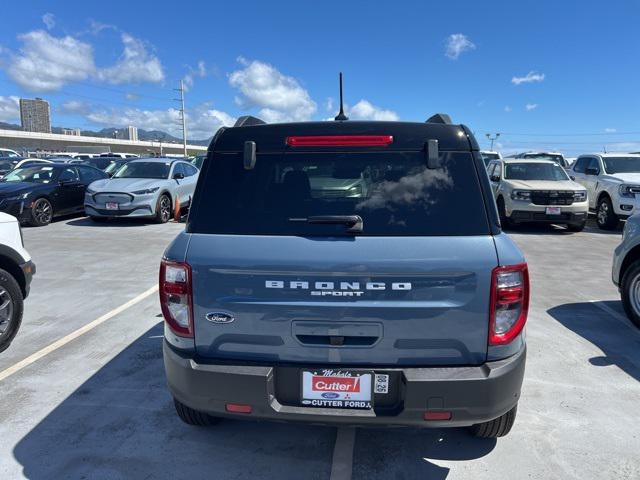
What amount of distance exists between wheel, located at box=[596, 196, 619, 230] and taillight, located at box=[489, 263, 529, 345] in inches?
460

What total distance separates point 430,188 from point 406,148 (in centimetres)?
26

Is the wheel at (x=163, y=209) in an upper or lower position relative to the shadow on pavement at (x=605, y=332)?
upper

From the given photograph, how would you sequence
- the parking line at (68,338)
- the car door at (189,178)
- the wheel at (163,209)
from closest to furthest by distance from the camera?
the parking line at (68,338), the wheel at (163,209), the car door at (189,178)

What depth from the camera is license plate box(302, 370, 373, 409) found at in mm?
2369

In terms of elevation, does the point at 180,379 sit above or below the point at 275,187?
below

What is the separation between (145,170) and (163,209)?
153cm

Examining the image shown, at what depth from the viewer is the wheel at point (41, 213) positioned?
38.3 ft

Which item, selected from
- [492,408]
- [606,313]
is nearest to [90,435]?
[492,408]

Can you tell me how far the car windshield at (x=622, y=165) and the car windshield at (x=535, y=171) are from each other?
149 cm

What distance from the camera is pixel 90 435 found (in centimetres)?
309

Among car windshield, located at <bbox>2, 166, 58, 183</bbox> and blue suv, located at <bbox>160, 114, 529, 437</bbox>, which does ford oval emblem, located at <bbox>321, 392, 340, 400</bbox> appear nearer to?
blue suv, located at <bbox>160, 114, 529, 437</bbox>

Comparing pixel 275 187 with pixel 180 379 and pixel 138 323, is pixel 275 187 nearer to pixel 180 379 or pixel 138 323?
pixel 180 379

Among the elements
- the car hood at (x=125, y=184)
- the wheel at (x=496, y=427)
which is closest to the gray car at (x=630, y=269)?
the wheel at (x=496, y=427)

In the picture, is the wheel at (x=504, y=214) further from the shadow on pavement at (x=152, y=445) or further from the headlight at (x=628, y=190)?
the shadow on pavement at (x=152, y=445)
